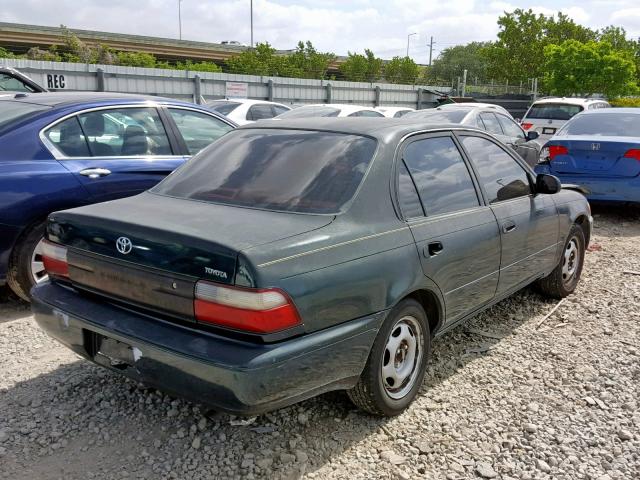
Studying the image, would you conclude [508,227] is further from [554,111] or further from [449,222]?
[554,111]

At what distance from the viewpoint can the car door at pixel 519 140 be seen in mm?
10277

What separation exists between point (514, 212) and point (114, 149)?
3.27m

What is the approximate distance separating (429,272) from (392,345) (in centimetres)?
44

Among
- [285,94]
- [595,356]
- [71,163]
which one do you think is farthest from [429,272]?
[285,94]

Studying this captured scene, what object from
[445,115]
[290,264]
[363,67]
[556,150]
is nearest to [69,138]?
[290,264]

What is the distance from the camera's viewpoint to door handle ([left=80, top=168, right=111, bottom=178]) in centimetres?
475

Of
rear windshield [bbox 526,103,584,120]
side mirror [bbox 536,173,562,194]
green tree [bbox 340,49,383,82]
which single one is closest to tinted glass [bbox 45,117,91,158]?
side mirror [bbox 536,173,562,194]

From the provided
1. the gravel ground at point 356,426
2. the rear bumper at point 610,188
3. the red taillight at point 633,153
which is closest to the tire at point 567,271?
the gravel ground at point 356,426

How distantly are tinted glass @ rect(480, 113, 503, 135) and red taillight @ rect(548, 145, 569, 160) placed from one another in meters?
1.79

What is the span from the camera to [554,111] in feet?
53.3

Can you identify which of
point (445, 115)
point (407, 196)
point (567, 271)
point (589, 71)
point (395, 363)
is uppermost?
point (589, 71)

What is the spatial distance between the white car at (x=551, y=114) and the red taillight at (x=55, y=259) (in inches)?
573

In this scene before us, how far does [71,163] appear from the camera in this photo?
4734 millimetres

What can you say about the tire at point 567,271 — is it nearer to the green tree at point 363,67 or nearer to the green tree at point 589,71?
the green tree at point 589,71
